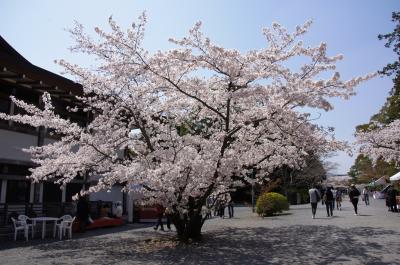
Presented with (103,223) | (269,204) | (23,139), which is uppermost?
(23,139)

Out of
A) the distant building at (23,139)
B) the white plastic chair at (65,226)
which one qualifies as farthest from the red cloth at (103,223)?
the white plastic chair at (65,226)

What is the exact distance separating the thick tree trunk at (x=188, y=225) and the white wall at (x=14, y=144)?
785cm

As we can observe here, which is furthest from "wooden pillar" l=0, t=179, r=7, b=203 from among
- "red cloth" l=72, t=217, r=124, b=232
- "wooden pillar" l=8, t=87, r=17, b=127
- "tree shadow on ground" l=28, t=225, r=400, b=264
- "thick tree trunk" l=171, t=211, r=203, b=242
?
"thick tree trunk" l=171, t=211, r=203, b=242

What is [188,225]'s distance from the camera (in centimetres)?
1148

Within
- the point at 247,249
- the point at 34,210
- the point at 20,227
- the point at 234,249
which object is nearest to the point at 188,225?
the point at 234,249

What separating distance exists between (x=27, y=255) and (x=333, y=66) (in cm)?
945

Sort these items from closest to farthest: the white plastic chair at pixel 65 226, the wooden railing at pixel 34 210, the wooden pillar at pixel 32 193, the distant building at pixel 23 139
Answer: the white plastic chair at pixel 65 226 < the wooden railing at pixel 34 210 < the distant building at pixel 23 139 < the wooden pillar at pixel 32 193

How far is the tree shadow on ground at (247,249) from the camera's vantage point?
829cm

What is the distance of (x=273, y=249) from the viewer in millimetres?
9641

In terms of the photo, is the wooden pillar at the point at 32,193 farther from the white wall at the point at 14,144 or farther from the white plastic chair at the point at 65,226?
the white plastic chair at the point at 65,226

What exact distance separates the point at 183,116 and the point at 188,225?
3.44 metres

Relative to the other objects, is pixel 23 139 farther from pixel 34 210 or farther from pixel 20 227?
pixel 20 227

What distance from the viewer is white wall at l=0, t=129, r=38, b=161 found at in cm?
1493

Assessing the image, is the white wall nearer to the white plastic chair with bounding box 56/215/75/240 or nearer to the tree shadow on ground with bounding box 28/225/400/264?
the white plastic chair with bounding box 56/215/75/240
